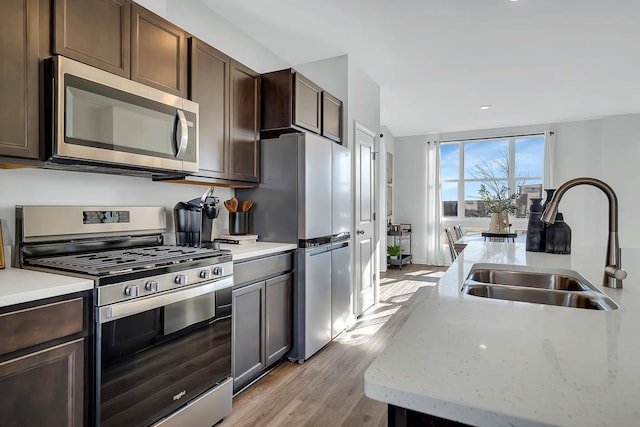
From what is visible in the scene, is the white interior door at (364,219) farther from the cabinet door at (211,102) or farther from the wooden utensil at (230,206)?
the cabinet door at (211,102)

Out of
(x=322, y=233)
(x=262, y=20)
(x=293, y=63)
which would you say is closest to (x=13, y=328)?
(x=322, y=233)

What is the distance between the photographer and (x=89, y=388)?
1.38m

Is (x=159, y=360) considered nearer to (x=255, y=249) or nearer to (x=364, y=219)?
(x=255, y=249)

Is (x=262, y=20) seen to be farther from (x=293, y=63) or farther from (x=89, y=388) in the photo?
(x=89, y=388)

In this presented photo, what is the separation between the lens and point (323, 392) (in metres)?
2.29

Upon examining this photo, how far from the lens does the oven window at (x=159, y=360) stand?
1437mm

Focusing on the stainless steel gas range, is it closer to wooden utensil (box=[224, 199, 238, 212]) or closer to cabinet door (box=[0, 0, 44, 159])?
cabinet door (box=[0, 0, 44, 159])

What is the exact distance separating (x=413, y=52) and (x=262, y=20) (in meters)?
1.49

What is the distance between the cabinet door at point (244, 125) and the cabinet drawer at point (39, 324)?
1.40 metres

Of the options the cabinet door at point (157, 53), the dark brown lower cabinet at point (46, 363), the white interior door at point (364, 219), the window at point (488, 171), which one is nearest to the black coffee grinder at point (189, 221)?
the cabinet door at point (157, 53)

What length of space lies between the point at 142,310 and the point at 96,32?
1305mm

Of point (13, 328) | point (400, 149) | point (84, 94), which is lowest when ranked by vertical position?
point (13, 328)

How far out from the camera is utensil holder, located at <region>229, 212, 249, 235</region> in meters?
2.77

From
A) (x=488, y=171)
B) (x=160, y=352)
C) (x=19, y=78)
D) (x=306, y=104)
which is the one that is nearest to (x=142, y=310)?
(x=160, y=352)
